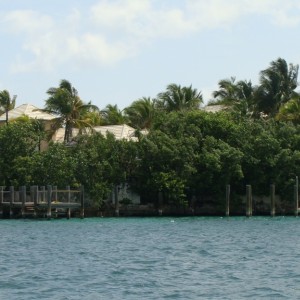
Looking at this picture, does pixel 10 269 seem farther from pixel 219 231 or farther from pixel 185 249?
pixel 219 231

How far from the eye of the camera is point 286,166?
75.7 meters

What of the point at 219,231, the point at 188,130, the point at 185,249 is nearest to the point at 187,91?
the point at 188,130

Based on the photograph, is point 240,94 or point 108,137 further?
point 240,94

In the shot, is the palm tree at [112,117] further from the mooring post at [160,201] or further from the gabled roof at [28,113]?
the mooring post at [160,201]

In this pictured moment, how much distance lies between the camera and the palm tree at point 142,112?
90250mm

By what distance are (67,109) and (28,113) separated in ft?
31.2

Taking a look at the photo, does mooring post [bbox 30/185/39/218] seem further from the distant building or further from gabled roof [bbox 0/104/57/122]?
gabled roof [bbox 0/104/57/122]

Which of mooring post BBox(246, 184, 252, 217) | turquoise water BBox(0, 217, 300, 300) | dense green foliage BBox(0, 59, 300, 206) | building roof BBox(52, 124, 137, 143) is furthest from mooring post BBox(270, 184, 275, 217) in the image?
building roof BBox(52, 124, 137, 143)

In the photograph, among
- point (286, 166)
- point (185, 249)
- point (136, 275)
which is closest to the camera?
point (136, 275)

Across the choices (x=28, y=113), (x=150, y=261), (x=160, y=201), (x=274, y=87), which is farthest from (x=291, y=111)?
(x=150, y=261)

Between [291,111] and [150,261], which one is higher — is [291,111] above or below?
above

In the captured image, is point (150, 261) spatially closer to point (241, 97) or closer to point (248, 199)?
point (248, 199)

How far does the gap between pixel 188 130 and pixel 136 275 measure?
44346 millimetres

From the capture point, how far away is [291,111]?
8256 centimetres
